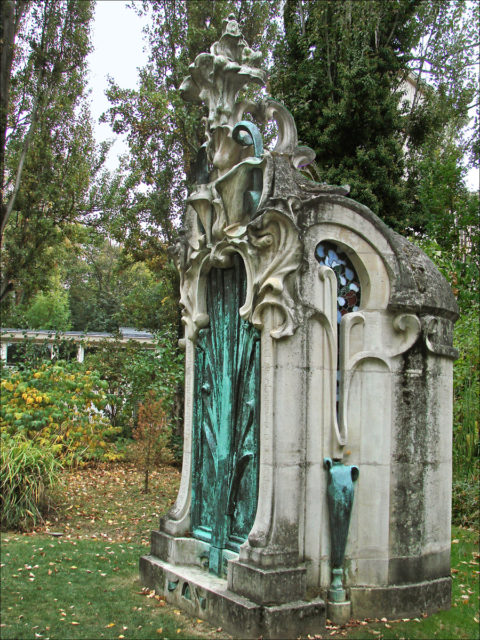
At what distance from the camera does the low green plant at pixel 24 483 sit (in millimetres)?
8008

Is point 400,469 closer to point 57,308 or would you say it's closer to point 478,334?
point 478,334

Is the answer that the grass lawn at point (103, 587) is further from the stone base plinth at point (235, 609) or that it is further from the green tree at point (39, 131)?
the green tree at point (39, 131)

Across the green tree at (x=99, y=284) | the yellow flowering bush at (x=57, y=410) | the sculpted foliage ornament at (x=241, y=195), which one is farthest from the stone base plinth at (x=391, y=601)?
the green tree at (x=99, y=284)

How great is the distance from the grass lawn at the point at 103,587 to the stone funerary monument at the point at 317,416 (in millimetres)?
214

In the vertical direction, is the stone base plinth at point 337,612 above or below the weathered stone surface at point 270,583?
below

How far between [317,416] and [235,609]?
1468mm

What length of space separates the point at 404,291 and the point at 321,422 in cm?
120

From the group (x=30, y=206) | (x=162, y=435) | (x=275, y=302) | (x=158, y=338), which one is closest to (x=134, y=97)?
(x=30, y=206)

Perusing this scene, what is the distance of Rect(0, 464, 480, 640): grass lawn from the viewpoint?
4.64 metres

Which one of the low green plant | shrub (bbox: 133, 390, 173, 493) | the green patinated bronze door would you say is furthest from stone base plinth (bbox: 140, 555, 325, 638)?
shrub (bbox: 133, 390, 173, 493)

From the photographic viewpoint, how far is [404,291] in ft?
16.3

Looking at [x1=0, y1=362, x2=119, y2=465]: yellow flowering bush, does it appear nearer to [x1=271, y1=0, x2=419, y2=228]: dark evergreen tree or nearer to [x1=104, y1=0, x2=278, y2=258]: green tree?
[x1=104, y1=0, x2=278, y2=258]: green tree

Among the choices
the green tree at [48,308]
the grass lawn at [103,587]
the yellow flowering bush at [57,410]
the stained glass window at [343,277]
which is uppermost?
the green tree at [48,308]

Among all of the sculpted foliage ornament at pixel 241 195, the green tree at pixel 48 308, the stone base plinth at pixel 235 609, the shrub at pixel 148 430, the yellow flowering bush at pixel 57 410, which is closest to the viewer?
the stone base plinth at pixel 235 609
